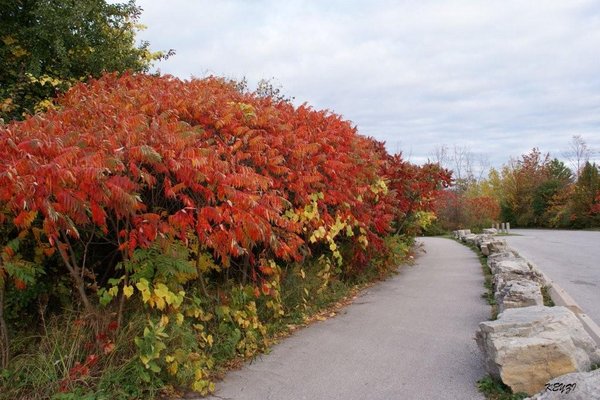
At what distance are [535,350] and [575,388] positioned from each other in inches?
38.1

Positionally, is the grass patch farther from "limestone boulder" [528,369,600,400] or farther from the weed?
the weed

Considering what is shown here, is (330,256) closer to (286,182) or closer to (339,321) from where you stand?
(339,321)

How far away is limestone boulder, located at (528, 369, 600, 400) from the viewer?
325 cm

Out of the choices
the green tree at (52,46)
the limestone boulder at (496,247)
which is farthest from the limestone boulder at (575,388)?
the limestone boulder at (496,247)

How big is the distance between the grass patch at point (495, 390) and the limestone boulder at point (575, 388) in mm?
633

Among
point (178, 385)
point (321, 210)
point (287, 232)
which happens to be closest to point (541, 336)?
point (287, 232)

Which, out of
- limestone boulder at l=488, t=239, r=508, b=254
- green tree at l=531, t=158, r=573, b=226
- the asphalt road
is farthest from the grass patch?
green tree at l=531, t=158, r=573, b=226

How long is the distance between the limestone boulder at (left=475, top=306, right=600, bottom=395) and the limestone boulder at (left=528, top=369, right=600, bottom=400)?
25.4 inches

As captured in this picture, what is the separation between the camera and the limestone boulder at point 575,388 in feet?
10.7

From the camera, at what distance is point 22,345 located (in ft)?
15.1

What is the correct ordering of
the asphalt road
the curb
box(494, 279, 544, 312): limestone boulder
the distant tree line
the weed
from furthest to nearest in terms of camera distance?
the distant tree line
the asphalt road
the weed
box(494, 279, 544, 312): limestone boulder
the curb

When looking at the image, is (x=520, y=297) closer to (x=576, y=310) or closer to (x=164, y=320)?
(x=576, y=310)

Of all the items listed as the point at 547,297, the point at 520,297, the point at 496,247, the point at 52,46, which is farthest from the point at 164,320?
the point at 496,247

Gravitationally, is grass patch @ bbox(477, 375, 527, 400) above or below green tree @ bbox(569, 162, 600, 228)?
below
